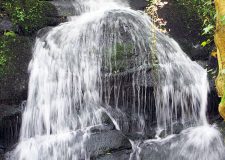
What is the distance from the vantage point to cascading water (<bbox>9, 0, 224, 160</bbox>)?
6680 millimetres

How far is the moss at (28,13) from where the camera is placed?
28.2 ft

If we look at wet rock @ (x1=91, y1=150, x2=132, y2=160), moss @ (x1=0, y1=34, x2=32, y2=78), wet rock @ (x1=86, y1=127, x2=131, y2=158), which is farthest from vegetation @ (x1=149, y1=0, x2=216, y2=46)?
wet rock @ (x1=91, y1=150, x2=132, y2=160)

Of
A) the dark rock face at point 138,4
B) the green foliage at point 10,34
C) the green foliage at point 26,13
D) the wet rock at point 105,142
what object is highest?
the dark rock face at point 138,4

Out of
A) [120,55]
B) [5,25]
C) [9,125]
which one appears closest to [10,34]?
[5,25]

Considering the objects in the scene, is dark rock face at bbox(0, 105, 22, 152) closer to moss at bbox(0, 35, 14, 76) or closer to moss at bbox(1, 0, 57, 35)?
moss at bbox(0, 35, 14, 76)

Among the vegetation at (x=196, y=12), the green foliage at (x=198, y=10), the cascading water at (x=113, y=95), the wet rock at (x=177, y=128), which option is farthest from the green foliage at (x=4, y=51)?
the green foliage at (x=198, y=10)

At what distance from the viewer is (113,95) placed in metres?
7.17

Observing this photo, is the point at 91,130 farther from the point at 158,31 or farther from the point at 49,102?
the point at 158,31

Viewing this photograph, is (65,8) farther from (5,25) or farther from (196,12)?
(196,12)

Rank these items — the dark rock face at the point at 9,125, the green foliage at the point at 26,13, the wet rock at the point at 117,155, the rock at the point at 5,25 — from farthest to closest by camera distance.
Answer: the green foliage at the point at 26,13 → the rock at the point at 5,25 → the dark rock face at the point at 9,125 → the wet rock at the point at 117,155

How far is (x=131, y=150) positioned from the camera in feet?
21.7

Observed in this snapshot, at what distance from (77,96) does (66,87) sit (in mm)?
299

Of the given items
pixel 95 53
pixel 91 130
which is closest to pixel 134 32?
pixel 95 53

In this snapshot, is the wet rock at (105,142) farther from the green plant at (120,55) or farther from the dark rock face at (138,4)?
the dark rock face at (138,4)
